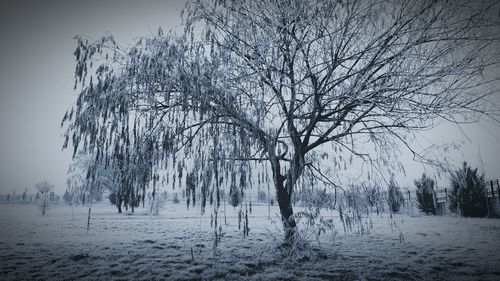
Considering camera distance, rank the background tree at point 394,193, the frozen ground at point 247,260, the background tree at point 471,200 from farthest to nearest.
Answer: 1. the background tree at point 471,200
2. the background tree at point 394,193
3. the frozen ground at point 247,260

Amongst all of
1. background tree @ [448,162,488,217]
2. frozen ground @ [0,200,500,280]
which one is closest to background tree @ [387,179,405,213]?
frozen ground @ [0,200,500,280]

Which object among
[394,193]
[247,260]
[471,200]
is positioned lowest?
[247,260]

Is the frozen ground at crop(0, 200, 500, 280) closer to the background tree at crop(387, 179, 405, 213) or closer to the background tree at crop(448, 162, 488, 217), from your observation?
the background tree at crop(387, 179, 405, 213)

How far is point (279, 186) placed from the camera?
5484mm

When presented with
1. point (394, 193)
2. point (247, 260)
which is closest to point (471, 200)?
point (394, 193)

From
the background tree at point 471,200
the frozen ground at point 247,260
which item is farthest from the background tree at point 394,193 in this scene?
the background tree at point 471,200

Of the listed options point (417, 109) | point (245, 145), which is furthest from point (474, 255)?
point (245, 145)

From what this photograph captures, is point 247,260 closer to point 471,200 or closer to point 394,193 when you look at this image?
point 394,193

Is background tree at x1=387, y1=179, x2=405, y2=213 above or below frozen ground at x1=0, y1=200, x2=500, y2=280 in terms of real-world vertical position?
above

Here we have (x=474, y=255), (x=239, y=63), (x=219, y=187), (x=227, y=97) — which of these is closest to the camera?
(x=227, y=97)

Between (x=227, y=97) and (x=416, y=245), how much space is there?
6313mm

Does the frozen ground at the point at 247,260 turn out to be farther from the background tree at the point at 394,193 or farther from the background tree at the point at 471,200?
the background tree at the point at 471,200

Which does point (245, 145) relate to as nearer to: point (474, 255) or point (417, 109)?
point (417, 109)

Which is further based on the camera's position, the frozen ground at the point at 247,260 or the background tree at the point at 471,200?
the background tree at the point at 471,200
